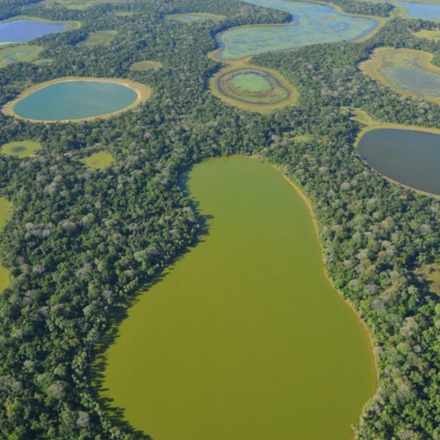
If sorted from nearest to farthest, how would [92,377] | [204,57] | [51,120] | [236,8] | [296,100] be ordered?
1. [92,377]
2. [51,120]
3. [296,100]
4. [204,57]
5. [236,8]

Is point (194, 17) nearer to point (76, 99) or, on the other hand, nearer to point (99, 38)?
point (99, 38)

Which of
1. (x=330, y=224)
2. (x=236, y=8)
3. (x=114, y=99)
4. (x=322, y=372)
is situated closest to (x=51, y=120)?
(x=114, y=99)

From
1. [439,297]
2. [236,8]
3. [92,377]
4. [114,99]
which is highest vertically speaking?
[236,8]

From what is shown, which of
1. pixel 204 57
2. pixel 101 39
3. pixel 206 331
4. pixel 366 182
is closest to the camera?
pixel 206 331

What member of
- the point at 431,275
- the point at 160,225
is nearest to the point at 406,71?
the point at 431,275

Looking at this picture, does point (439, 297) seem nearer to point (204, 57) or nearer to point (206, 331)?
point (206, 331)

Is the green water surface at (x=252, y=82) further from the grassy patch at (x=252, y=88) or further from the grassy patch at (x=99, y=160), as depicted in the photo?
the grassy patch at (x=99, y=160)

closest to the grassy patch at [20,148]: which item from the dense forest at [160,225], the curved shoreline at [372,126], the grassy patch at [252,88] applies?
the dense forest at [160,225]
